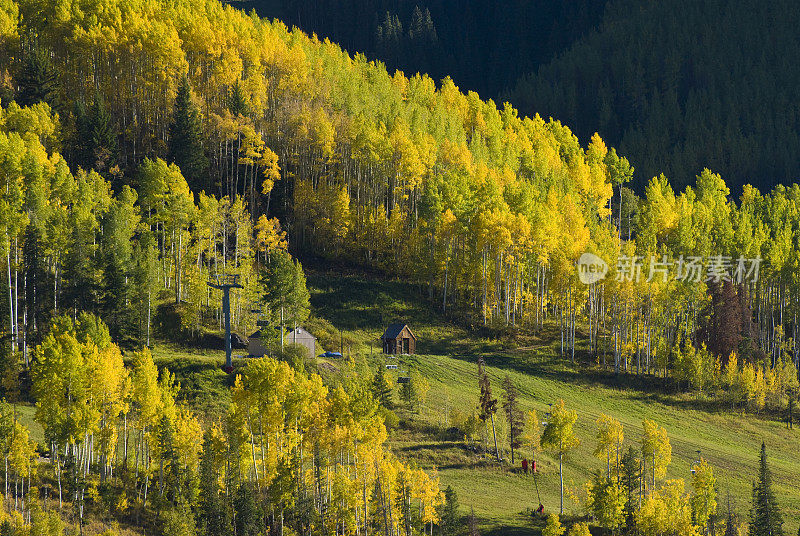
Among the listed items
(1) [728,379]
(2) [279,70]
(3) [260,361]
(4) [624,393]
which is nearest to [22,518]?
(3) [260,361]

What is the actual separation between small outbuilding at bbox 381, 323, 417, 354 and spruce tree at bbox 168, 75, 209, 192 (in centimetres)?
2966

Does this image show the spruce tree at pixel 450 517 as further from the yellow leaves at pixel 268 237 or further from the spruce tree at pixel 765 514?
the yellow leaves at pixel 268 237

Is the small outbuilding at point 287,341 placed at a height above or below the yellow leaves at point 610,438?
above

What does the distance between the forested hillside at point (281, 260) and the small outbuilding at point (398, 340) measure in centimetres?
448

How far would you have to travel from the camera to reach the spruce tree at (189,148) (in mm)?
108000

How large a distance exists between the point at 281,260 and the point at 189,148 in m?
29.5

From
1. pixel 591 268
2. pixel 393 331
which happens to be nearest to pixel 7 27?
pixel 393 331

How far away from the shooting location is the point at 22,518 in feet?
175

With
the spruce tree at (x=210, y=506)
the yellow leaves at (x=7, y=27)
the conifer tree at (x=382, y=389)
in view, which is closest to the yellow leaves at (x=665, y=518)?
the conifer tree at (x=382, y=389)

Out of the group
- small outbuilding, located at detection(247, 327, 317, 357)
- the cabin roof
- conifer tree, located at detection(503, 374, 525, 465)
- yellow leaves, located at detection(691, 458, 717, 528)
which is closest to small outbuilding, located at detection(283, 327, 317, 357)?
small outbuilding, located at detection(247, 327, 317, 357)

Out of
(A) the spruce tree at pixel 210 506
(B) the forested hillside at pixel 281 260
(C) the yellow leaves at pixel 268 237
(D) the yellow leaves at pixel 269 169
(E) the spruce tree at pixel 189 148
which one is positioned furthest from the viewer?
(D) the yellow leaves at pixel 269 169

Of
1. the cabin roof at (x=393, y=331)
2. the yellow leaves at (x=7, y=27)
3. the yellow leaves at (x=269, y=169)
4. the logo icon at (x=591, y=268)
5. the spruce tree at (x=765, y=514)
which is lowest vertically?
the spruce tree at (x=765, y=514)

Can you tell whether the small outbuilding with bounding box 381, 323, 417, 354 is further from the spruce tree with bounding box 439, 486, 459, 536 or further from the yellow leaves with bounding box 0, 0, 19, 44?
the yellow leaves with bounding box 0, 0, 19, 44

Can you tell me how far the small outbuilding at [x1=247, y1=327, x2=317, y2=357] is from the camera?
273 feet
